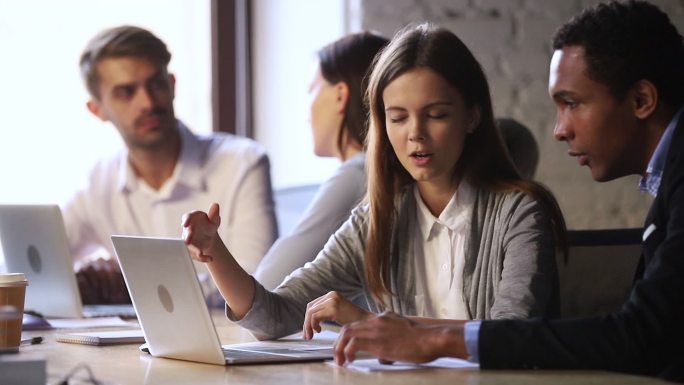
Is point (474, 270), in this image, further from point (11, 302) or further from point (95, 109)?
point (95, 109)

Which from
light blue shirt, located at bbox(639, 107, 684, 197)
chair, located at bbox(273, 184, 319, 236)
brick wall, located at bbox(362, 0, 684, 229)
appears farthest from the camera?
chair, located at bbox(273, 184, 319, 236)

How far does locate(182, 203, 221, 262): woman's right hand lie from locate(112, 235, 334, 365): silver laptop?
150 millimetres

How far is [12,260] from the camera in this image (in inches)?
96.3

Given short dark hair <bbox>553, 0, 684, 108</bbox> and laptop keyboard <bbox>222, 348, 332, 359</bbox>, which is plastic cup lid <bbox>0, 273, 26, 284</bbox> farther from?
short dark hair <bbox>553, 0, 684, 108</bbox>

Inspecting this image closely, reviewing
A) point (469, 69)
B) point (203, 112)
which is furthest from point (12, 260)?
point (203, 112)

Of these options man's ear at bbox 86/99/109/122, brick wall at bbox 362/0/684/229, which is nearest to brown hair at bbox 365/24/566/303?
brick wall at bbox 362/0/684/229

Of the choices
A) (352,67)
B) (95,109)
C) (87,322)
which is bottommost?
(87,322)

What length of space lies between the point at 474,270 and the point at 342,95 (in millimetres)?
976

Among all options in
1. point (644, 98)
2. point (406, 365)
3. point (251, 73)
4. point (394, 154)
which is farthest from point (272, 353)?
point (251, 73)

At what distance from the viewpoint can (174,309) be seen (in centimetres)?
156

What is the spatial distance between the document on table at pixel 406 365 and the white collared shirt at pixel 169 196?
72.5 inches

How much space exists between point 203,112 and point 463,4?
48.0 inches

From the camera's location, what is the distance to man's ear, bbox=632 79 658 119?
1.70 m

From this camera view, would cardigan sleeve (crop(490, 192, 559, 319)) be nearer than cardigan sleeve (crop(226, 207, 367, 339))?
Yes
